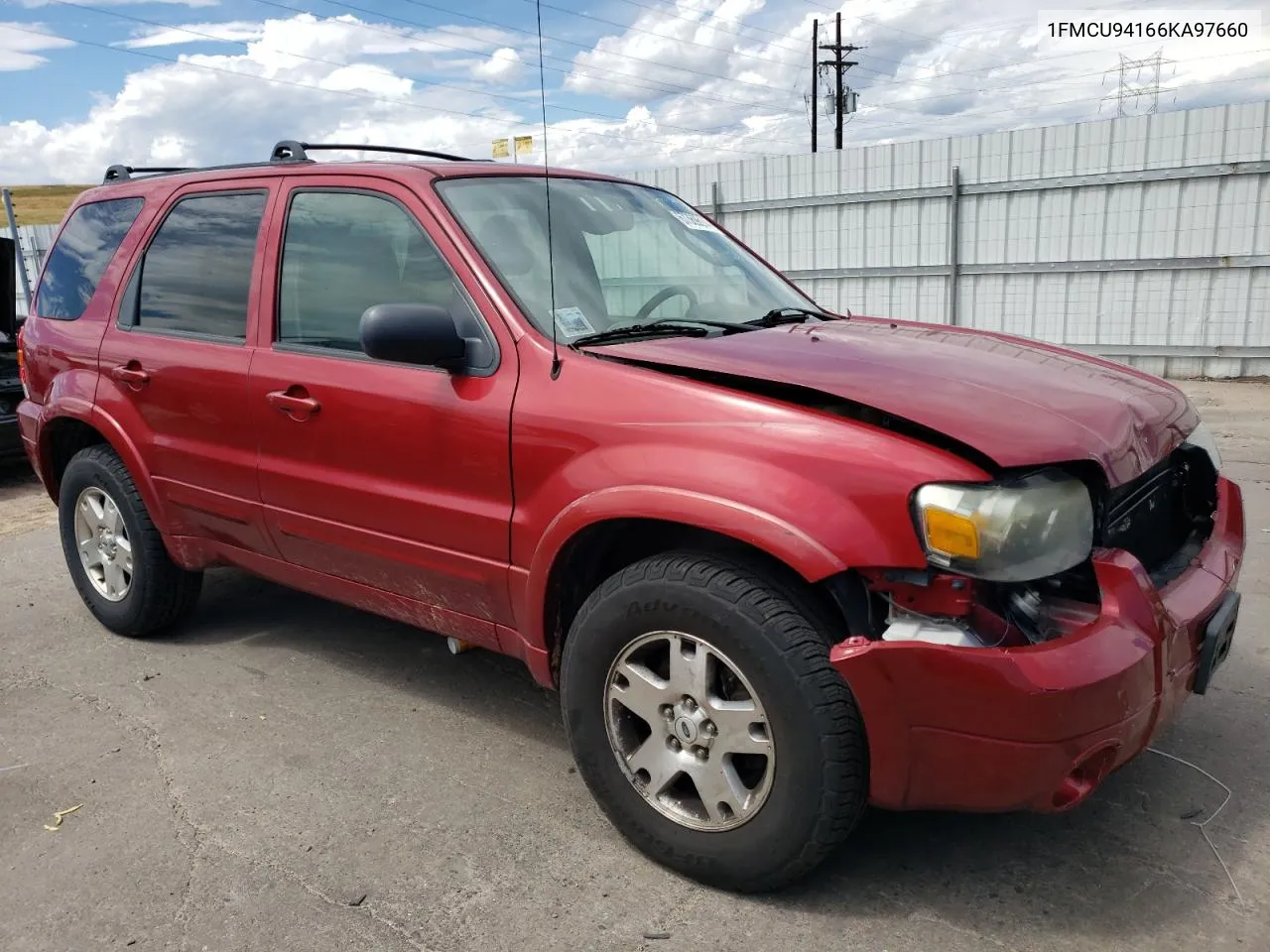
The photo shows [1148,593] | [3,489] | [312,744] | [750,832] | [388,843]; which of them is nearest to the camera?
[1148,593]

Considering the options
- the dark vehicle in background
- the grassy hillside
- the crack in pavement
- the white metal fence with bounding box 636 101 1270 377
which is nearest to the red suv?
the crack in pavement

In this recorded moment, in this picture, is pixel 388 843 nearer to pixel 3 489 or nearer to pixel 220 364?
pixel 220 364

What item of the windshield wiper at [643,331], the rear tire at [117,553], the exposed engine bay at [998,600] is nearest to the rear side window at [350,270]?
the windshield wiper at [643,331]

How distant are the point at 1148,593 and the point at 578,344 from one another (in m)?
1.54

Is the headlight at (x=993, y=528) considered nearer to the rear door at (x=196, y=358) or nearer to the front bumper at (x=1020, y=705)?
the front bumper at (x=1020, y=705)

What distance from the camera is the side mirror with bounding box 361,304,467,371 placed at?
264 cm

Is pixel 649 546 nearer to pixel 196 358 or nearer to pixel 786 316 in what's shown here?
pixel 786 316

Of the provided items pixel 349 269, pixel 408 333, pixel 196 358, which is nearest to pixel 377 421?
pixel 408 333

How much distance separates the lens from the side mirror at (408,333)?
264 centimetres

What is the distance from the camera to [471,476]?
9.37ft

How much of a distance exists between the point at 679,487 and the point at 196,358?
84.2 inches

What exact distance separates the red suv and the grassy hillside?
16278 millimetres

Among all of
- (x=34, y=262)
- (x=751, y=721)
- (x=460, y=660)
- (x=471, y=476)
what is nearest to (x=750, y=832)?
(x=751, y=721)

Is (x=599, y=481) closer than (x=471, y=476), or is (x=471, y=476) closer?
(x=599, y=481)
